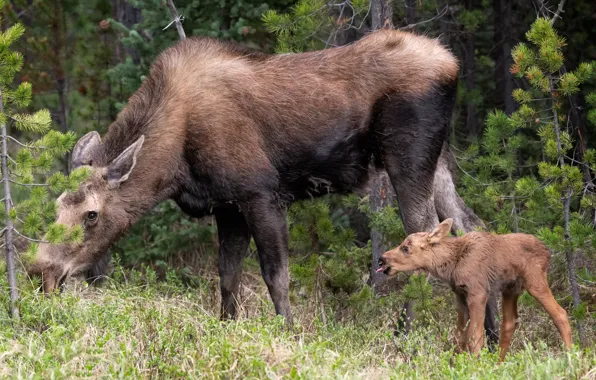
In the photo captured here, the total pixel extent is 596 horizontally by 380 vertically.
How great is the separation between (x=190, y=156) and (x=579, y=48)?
6110 millimetres

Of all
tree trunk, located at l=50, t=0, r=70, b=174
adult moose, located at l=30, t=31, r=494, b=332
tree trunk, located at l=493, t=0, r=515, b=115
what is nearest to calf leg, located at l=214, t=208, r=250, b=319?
adult moose, located at l=30, t=31, r=494, b=332

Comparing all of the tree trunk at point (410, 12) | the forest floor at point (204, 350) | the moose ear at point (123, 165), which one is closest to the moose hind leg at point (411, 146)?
the forest floor at point (204, 350)

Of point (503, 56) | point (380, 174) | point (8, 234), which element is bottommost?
point (503, 56)

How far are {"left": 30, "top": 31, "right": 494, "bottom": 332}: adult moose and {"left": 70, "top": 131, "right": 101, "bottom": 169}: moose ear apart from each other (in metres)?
0.01

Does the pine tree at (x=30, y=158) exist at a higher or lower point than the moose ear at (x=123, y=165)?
higher

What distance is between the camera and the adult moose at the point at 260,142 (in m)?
8.74

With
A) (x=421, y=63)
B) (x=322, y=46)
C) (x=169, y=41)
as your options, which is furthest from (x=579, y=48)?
(x=169, y=41)

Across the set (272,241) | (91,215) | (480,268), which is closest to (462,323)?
(480,268)

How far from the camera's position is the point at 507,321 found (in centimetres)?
805

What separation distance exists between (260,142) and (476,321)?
2.62 m

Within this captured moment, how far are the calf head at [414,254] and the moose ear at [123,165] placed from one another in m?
2.37

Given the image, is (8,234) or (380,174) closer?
(8,234)

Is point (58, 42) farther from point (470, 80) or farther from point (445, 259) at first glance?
point (445, 259)

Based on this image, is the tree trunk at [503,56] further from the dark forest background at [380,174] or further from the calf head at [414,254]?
the calf head at [414,254]
